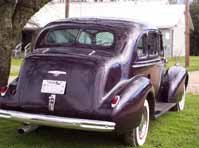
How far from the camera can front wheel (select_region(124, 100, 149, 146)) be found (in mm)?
7293

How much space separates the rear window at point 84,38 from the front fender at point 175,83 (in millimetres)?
2179

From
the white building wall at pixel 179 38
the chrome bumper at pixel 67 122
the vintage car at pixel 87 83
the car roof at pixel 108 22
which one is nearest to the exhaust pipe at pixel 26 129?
the vintage car at pixel 87 83

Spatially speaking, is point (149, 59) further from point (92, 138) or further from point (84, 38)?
point (92, 138)

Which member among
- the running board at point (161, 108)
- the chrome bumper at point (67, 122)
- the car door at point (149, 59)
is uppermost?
the car door at point (149, 59)

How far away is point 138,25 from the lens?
815cm

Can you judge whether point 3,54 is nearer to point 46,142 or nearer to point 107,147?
point 46,142

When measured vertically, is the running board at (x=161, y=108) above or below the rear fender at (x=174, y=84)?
below

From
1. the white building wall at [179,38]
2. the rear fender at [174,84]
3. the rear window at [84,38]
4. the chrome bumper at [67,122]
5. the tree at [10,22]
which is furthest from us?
the white building wall at [179,38]

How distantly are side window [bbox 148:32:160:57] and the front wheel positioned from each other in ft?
3.98

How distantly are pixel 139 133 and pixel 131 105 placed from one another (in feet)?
2.79

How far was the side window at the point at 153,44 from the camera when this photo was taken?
8594 mm

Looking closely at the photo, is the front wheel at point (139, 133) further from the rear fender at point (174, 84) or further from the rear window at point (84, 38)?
the rear fender at point (174, 84)

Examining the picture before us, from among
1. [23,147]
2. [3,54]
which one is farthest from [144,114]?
[3,54]

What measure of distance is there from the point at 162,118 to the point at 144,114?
202 cm
